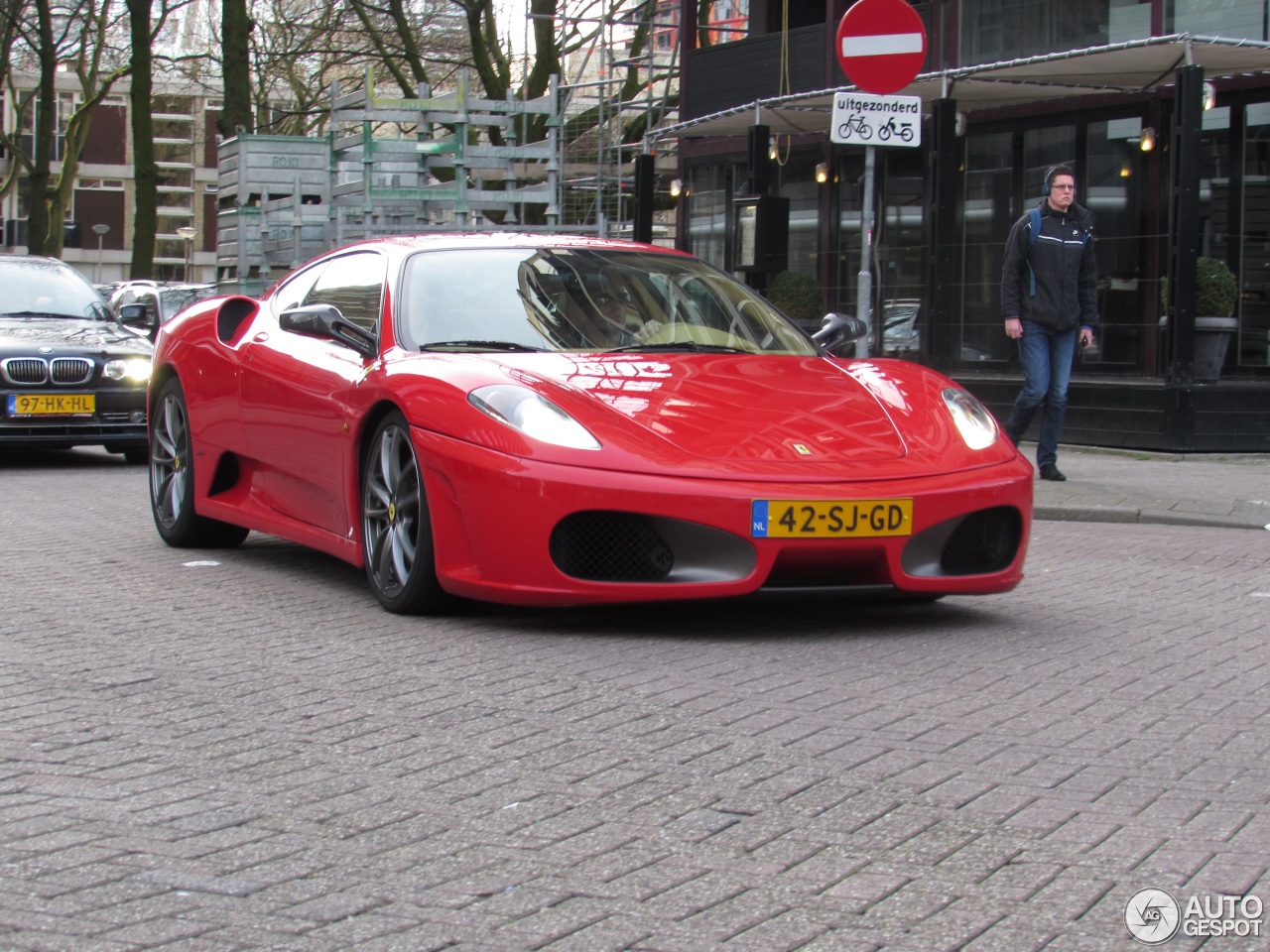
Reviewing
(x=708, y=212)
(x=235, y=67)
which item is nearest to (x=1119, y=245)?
(x=708, y=212)

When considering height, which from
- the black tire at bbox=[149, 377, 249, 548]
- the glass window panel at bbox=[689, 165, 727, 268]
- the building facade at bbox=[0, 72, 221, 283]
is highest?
the building facade at bbox=[0, 72, 221, 283]

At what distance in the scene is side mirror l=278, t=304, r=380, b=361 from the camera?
6.44m

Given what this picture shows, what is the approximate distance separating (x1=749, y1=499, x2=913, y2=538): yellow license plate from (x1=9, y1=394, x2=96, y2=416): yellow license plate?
817cm

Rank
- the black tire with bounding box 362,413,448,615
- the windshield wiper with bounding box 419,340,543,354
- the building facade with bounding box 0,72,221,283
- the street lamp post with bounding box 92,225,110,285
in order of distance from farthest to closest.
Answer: the building facade with bounding box 0,72,221,283 < the street lamp post with bounding box 92,225,110,285 < the windshield wiper with bounding box 419,340,543,354 < the black tire with bounding box 362,413,448,615

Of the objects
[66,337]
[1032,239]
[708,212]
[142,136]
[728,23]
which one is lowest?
[66,337]

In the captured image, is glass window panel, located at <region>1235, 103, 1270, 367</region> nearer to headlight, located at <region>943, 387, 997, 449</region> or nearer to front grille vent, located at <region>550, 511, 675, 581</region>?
headlight, located at <region>943, 387, 997, 449</region>

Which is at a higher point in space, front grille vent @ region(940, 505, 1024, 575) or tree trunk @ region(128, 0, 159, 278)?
tree trunk @ region(128, 0, 159, 278)

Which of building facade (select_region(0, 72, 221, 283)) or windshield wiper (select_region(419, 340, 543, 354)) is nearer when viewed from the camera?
windshield wiper (select_region(419, 340, 543, 354))

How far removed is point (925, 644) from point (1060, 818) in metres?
1.98

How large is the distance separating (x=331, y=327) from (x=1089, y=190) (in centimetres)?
1240

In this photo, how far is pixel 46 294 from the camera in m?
13.9

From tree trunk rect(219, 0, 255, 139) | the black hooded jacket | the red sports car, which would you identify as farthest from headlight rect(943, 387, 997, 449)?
tree trunk rect(219, 0, 255, 139)

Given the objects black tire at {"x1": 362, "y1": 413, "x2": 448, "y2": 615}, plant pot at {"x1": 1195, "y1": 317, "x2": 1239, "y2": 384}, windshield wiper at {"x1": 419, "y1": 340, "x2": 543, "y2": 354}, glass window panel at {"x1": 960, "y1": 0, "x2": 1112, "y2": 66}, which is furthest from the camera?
glass window panel at {"x1": 960, "y1": 0, "x2": 1112, "y2": 66}

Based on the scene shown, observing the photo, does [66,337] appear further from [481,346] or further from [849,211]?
[849,211]
